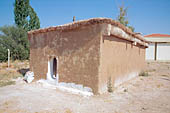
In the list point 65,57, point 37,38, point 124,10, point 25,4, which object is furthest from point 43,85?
point 25,4

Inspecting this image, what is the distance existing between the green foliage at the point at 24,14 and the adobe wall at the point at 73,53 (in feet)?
58.4

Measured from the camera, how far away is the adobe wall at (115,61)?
16.8ft

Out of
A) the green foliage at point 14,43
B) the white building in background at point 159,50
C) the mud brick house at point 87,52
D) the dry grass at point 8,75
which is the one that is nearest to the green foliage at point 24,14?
the green foliage at point 14,43

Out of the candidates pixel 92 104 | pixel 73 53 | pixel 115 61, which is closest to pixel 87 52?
pixel 73 53

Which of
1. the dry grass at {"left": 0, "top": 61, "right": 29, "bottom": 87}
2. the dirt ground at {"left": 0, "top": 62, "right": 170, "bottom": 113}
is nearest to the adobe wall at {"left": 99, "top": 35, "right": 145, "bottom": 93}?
the dirt ground at {"left": 0, "top": 62, "right": 170, "bottom": 113}

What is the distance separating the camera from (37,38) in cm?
762

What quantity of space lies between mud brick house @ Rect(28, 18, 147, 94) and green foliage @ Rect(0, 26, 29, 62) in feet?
49.4

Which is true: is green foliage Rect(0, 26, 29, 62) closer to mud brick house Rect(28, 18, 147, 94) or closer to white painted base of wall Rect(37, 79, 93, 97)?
mud brick house Rect(28, 18, 147, 94)

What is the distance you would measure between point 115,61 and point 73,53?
200 centimetres

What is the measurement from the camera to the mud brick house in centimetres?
496

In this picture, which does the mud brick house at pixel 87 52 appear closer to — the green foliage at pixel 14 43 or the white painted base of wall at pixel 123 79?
the white painted base of wall at pixel 123 79

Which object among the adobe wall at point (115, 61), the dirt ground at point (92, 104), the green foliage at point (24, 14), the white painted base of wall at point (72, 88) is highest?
the green foliage at point (24, 14)

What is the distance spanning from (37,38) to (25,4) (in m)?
18.4

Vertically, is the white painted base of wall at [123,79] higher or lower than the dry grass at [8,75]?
higher
